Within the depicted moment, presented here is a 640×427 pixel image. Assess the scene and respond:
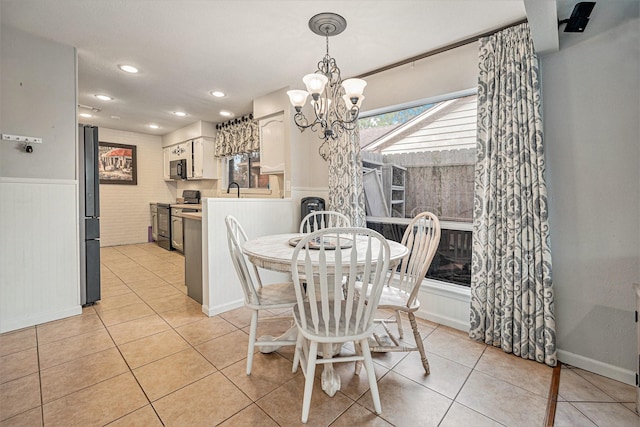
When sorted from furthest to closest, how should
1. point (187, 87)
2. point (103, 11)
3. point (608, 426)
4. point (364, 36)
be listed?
1. point (187, 87)
2. point (364, 36)
3. point (103, 11)
4. point (608, 426)

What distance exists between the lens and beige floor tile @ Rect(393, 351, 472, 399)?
169 cm

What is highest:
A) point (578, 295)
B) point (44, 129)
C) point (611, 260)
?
point (44, 129)

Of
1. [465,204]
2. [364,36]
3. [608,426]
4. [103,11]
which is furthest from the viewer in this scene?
[465,204]

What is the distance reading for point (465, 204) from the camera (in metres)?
2.57

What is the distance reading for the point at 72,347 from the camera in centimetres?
208

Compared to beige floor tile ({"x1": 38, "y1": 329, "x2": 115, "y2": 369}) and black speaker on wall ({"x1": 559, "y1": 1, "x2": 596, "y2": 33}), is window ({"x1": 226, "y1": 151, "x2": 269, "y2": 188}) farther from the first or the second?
black speaker on wall ({"x1": 559, "y1": 1, "x2": 596, "y2": 33})

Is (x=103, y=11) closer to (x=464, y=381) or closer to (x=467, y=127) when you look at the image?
(x=467, y=127)

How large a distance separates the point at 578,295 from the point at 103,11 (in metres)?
3.87

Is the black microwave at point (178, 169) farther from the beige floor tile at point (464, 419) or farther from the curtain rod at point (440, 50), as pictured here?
the beige floor tile at point (464, 419)

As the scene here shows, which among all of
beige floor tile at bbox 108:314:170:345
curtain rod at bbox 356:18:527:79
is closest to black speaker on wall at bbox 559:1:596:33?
curtain rod at bbox 356:18:527:79

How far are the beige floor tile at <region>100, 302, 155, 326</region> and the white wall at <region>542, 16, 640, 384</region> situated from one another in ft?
11.2

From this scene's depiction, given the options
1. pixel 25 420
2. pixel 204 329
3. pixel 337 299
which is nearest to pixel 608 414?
pixel 337 299

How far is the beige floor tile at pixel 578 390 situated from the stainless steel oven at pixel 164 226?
19.0ft

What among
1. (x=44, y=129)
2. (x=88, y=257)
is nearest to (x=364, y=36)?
(x=44, y=129)
